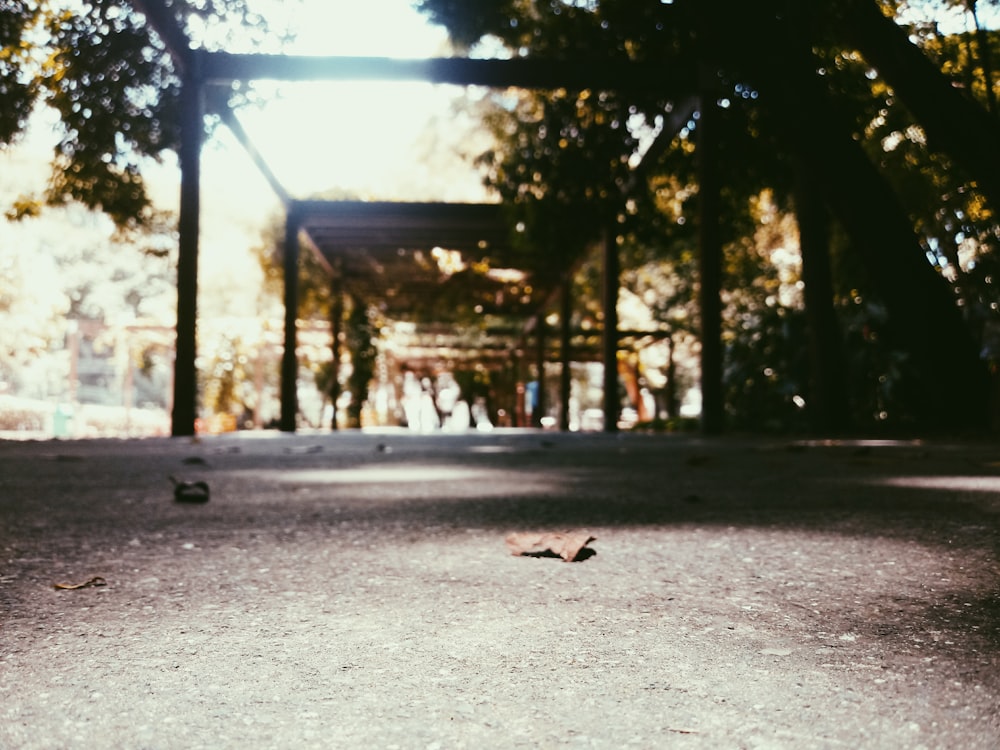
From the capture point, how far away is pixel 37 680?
0.85 meters

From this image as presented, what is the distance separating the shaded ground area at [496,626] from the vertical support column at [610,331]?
27.7 ft

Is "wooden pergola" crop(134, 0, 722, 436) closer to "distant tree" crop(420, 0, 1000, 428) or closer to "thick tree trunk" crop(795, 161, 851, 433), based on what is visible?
"distant tree" crop(420, 0, 1000, 428)

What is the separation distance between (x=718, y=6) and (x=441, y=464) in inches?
118

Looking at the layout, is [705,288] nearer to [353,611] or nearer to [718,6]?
[718,6]

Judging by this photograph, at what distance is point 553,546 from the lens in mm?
1593

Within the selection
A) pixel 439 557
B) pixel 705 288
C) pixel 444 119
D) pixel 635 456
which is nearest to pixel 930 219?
pixel 705 288

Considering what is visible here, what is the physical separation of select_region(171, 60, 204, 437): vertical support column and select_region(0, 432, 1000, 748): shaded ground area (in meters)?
4.83

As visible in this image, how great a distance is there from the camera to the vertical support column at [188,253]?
276 inches

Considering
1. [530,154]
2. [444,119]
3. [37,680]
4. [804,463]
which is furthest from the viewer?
[444,119]

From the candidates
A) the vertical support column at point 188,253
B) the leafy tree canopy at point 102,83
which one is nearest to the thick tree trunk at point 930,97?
the leafy tree canopy at point 102,83

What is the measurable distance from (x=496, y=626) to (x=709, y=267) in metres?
6.64

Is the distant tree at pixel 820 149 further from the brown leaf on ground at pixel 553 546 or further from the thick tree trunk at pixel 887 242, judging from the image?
the brown leaf on ground at pixel 553 546

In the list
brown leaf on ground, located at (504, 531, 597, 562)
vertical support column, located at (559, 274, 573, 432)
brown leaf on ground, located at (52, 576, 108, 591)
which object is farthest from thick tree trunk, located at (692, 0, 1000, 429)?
vertical support column, located at (559, 274, 573, 432)

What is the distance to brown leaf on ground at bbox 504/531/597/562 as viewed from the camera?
1542 millimetres
